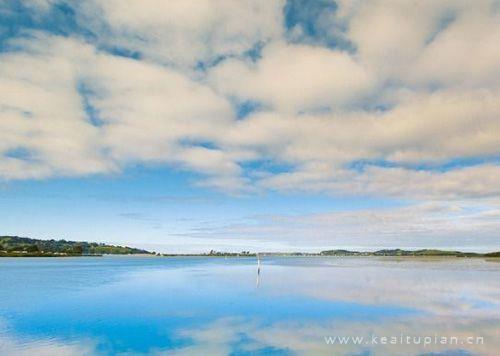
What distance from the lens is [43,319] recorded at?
30.7 m

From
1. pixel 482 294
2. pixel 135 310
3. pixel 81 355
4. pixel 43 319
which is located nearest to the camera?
pixel 81 355

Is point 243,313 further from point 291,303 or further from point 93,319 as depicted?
point 93,319

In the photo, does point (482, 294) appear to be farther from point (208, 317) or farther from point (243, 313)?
point (208, 317)

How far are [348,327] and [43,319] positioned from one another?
76.5 ft

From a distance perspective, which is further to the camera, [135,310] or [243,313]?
[135,310]

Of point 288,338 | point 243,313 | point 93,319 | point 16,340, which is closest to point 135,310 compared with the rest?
point 93,319

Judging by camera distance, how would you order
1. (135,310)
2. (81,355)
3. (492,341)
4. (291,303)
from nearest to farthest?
1. (81,355)
2. (492,341)
3. (135,310)
4. (291,303)

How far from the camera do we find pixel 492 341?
2259cm

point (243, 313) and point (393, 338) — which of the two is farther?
point (243, 313)

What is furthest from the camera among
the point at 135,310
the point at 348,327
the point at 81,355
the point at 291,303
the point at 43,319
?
the point at 291,303

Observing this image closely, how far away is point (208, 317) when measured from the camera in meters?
30.8

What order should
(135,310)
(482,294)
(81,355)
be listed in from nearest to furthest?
(81,355) → (135,310) → (482,294)

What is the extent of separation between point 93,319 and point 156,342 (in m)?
10.1

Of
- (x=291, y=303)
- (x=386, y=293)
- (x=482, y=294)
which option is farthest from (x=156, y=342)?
(x=482, y=294)
